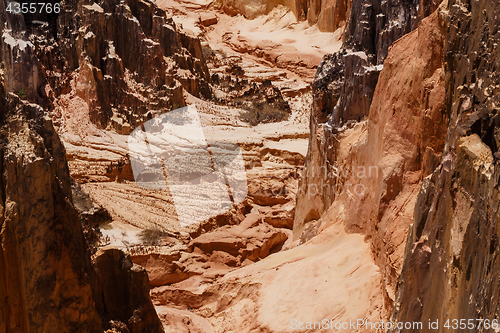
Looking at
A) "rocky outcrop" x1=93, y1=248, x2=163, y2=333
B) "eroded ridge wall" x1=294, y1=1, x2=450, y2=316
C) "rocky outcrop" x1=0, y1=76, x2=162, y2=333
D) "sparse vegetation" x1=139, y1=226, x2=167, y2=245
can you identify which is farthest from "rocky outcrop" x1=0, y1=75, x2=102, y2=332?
"sparse vegetation" x1=139, y1=226, x2=167, y2=245

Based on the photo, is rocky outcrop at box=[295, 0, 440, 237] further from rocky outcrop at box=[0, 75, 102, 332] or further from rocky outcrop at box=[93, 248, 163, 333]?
rocky outcrop at box=[0, 75, 102, 332]

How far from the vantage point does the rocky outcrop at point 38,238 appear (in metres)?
5.11

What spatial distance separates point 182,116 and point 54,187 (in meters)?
15.6

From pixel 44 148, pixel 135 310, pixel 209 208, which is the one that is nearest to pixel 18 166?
pixel 44 148

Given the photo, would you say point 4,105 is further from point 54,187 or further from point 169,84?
point 169,84

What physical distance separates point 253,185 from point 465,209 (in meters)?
12.8

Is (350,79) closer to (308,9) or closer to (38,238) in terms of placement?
(38,238)

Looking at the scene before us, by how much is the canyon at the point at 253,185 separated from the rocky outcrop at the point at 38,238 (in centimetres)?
2

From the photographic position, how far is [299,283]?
8133 mm

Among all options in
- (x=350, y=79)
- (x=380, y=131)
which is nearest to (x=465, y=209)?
(x=380, y=131)

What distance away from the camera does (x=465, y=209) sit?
3920 mm

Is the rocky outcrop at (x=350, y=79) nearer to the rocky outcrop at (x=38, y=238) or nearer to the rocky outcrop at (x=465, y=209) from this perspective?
the rocky outcrop at (x=465, y=209)

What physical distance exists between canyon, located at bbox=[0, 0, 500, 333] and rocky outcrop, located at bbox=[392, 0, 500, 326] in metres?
0.02

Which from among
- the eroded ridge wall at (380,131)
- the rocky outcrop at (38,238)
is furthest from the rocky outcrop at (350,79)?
the rocky outcrop at (38,238)
